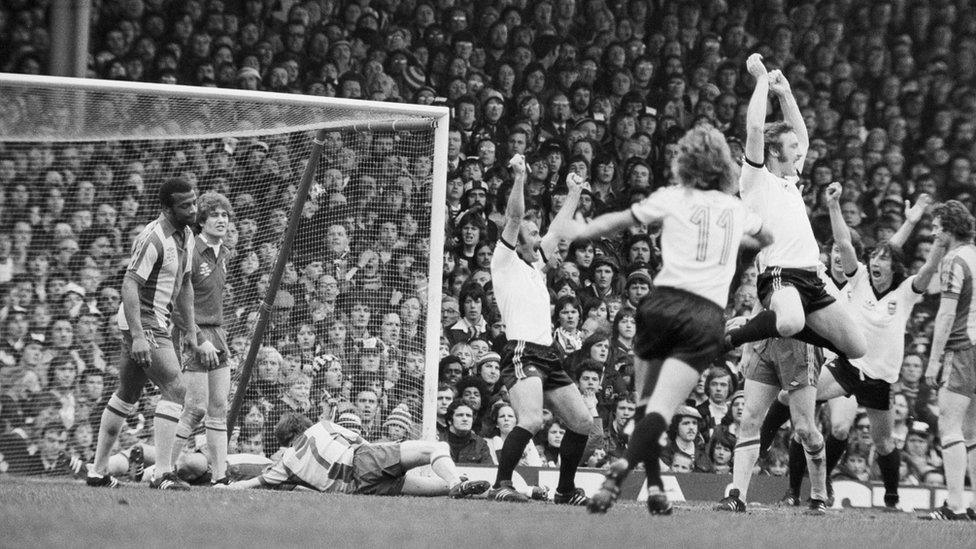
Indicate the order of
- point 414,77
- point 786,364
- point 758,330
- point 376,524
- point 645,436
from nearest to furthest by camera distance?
1. point 376,524
2. point 645,436
3. point 758,330
4. point 786,364
5. point 414,77

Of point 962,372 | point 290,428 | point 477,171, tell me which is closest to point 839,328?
point 962,372

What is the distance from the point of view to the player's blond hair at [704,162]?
271 inches

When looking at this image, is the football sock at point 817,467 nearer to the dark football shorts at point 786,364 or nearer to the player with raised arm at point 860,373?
the player with raised arm at point 860,373

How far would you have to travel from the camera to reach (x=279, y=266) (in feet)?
35.3

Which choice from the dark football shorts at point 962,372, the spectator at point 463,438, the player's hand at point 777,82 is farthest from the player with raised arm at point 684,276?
the spectator at point 463,438

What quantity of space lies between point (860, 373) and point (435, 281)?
347 centimetres

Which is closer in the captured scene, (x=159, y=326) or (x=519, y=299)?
(x=159, y=326)

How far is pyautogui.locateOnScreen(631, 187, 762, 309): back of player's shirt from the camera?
6.76 m

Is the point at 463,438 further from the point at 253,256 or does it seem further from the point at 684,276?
the point at 684,276

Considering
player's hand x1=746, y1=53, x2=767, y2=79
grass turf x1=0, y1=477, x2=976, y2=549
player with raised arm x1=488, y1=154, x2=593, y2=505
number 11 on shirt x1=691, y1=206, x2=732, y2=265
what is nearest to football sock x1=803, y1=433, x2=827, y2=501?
grass turf x1=0, y1=477, x2=976, y2=549

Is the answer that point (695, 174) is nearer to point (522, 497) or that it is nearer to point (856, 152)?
point (522, 497)

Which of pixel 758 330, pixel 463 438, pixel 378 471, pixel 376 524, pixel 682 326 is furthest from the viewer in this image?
pixel 463 438

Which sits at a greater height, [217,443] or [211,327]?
[211,327]

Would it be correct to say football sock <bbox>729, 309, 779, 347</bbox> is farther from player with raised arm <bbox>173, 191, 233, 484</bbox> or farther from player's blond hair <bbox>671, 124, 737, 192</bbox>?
player with raised arm <bbox>173, 191, 233, 484</bbox>
